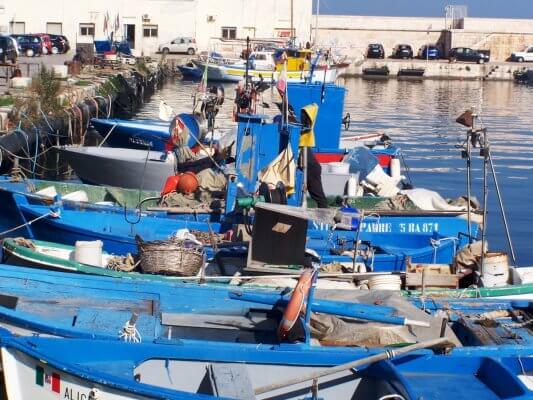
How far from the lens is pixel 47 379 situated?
7102mm

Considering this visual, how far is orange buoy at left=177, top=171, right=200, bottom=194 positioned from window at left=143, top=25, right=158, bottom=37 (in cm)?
4985

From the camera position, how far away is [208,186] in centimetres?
1339

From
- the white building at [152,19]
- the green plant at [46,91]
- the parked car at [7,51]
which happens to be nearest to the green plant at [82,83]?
the parked car at [7,51]

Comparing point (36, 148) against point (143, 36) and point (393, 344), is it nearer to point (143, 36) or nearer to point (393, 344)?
point (393, 344)

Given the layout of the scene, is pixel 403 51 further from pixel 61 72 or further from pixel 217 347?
pixel 217 347

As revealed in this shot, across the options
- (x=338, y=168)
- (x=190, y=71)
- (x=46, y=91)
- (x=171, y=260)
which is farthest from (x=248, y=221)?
(x=190, y=71)

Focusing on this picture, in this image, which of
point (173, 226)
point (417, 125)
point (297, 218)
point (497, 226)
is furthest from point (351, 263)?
point (417, 125)

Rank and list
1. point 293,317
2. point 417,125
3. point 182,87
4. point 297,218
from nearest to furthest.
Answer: point 293,317
point 297,218
point 417,125
point 182,87

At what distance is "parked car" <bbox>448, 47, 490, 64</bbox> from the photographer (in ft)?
217

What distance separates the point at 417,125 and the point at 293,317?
2837cm

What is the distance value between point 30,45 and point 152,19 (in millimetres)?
15588

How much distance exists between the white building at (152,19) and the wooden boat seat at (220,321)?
52193mm

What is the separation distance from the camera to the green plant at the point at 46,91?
23.4m

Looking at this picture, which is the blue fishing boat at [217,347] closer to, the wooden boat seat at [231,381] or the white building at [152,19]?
the wooden boat seat at [231,381]
